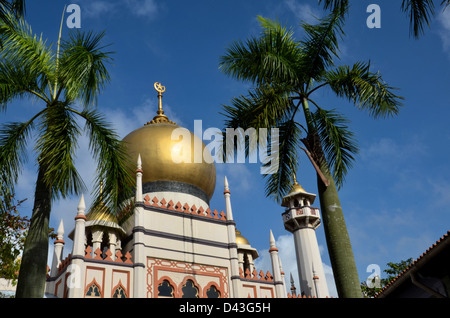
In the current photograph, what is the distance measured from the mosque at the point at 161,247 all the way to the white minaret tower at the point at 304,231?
832 centimetres

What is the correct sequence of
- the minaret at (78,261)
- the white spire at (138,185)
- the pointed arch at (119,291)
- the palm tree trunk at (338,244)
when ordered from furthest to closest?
the white spire at (138,185) → the pointed arch at (119,291) → the minaret at (78,261) → the palm tree trunk at (338,244)

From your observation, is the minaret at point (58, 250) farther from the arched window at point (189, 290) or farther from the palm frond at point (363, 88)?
the palm frond at point (363, 88)

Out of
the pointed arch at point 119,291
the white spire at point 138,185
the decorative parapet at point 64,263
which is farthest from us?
the white spire at point 138,185

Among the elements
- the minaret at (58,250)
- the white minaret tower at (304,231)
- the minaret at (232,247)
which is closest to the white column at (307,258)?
the white minaret tower at (304,231)

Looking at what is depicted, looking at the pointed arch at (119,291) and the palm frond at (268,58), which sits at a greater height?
the palm frond at (268,58)

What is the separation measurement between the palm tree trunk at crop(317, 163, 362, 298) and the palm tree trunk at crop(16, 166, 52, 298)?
5.49 m

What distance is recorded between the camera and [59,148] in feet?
29.7

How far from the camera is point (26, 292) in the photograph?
7984 millimetres

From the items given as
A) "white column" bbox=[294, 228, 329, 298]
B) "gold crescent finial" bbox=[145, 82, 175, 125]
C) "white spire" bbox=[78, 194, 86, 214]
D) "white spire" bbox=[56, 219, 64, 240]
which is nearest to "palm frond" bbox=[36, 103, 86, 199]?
"white spire" bbox=[78, 194, 86, 214]

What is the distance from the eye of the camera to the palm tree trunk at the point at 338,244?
362 inches

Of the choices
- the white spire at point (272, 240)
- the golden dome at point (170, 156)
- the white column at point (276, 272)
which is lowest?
the white column at point (276, 272)

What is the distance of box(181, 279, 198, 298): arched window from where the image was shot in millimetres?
17156

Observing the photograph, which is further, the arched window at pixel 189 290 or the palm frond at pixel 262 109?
the arched window at pixel 189 290
